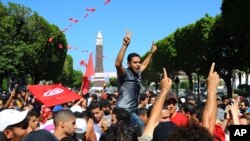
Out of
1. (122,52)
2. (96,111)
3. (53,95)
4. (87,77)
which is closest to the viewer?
(122,52)

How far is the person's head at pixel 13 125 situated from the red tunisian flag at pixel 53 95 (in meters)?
5.24

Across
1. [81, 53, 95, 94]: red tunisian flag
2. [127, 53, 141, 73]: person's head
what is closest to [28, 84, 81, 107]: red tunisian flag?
[81, 53, 95, 94]: red tunisian flag

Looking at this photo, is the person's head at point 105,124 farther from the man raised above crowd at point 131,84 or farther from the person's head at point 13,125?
the person's head at point 13,125

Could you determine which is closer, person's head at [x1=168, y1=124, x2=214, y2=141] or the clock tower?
person's head at [x1=168, y1=124, x2=214, y2=141]

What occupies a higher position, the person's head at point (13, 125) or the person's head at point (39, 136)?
the person's head at point (13, 125)

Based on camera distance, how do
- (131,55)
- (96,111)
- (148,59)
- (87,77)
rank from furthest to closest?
Result: 1. (87,77)
2. (96,111)
3. (148,59)
4. (131,55)

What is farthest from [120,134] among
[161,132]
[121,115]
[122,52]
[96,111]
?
[96,111]

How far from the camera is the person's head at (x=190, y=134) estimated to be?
333cm

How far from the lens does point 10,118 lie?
15.2 ft

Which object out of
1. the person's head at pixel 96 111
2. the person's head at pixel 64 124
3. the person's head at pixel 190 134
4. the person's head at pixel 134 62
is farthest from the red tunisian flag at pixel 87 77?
the person's head at pixel 190 134

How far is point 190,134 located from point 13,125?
190cm

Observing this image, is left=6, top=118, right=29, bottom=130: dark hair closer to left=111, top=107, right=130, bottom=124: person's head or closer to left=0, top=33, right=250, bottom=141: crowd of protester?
left=0, top=33, right=250, bottom=141: crowd of protester

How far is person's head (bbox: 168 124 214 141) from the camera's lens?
3330 mm

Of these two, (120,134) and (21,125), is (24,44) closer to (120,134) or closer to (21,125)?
(21,125)
